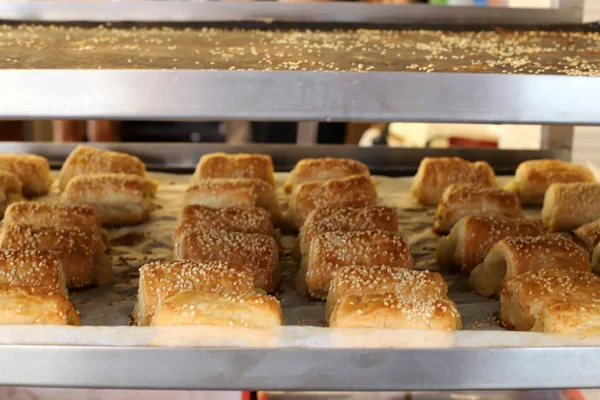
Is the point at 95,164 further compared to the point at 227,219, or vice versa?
the point at 95,164

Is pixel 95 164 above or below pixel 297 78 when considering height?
below

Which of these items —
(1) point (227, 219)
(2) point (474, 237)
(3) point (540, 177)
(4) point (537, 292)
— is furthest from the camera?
(3) point (540, 177)

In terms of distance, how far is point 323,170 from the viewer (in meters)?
3.43

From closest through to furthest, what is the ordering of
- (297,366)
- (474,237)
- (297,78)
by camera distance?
1. (297,78)
2. (297,366)
3. (474,237)

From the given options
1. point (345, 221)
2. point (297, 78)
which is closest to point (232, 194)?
point (345, 221)

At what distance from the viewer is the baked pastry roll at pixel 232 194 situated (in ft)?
10.3

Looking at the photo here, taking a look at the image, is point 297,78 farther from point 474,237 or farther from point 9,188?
point 9,188

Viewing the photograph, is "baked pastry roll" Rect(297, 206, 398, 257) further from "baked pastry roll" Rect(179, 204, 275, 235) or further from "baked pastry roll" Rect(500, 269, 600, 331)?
"baked pastry roll" Rect(500, 269, 600, 331)

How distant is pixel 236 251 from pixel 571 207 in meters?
1.46

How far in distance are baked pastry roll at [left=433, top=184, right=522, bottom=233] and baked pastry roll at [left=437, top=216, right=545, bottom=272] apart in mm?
235

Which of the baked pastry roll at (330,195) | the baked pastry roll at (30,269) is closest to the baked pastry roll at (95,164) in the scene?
the baked pastry roll at (330,195)

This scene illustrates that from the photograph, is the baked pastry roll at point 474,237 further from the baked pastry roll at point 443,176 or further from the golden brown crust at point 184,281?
the golden brown crust at point 184,281

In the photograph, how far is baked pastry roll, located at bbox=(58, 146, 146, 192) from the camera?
3.42 meters

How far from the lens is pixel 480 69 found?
1.68 m
